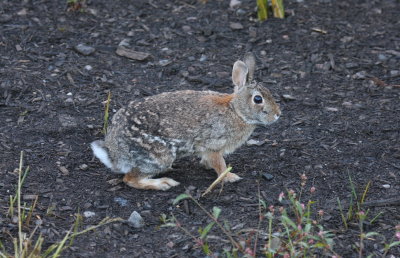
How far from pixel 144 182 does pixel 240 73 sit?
1.34 meters

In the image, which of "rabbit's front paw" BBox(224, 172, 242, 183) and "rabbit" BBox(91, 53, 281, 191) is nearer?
"rabbit" BBox(91, 53, 281, 191)

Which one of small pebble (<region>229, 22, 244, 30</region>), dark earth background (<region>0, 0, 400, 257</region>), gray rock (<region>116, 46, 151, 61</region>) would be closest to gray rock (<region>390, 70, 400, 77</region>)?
dark earth background (<region>0, 0, 400, 257</region>)

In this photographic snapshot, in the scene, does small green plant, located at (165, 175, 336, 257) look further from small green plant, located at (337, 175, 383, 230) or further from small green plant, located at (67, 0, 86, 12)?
small green plant, located at (67, 0, 86, 12)

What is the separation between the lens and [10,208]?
5.51 metres

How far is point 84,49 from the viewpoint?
842 cm

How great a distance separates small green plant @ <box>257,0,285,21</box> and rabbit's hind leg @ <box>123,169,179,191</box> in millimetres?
3503

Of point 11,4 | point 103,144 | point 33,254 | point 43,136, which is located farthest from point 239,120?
point 11,4

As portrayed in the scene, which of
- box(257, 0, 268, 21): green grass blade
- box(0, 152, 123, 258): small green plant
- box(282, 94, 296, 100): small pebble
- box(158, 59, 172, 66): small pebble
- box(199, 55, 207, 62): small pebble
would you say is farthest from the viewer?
box(257, 0, 268, 21): green grass blade

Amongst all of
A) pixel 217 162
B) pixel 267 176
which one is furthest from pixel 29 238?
pixel 267 176

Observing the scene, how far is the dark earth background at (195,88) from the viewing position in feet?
19.0

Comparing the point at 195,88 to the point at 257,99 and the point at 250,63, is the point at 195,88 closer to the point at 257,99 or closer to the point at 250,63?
the point at 250,63

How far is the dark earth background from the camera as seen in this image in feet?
19.0

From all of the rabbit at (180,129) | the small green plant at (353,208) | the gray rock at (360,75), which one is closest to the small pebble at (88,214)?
the rabbit at (180,129)

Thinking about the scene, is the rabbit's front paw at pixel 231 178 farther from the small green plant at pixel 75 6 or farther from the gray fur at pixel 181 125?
the small green plant at pixel 75 6
